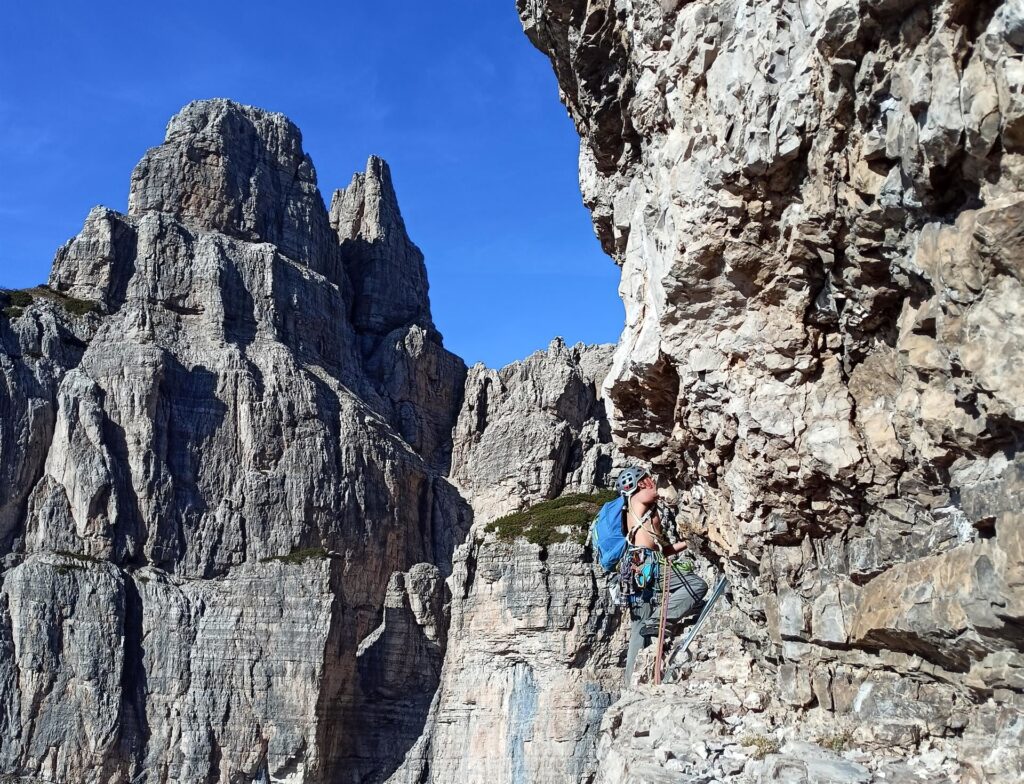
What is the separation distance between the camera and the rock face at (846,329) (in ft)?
22.1

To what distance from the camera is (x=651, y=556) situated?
1448cm

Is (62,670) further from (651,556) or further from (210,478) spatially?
(651,556)

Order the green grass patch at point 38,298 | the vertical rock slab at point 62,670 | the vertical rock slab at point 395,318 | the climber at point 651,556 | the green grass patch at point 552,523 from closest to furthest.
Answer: the climber at point 651,556 → the green grass patch at point 552,523 → the vertical rock slab at point 62,670 → the green grass patch at point 38,298 → the vertical rock slab at point 395,318

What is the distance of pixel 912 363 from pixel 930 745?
298 cm

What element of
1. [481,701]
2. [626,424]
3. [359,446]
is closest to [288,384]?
[359,446]

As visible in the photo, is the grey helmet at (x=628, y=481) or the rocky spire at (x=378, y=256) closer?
the grey helmet at (x=628, y=481)

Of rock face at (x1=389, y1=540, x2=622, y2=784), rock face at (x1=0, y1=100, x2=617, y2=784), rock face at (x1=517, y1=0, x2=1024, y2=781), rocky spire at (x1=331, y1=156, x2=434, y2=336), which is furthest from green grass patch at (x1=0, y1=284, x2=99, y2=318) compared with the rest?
rock face at (x1=517, y1=0, x2=1024, y2=781)

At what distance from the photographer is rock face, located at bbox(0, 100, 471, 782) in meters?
46.2

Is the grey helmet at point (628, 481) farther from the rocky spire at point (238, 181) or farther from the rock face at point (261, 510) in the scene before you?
the rocky spire at point (238, 181)

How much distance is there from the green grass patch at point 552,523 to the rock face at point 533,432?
6.67 meters

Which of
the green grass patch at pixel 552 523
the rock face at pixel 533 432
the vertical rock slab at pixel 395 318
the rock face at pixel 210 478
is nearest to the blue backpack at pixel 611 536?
the green grass patch at pixel 552 523

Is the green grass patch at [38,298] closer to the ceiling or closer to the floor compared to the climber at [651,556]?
closer to the ceiling

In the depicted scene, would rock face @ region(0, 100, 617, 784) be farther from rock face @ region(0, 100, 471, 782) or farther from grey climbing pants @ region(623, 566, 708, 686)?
grey climbing pants @ region(623, 566, 708, 686)

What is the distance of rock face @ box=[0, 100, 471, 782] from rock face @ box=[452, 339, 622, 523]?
6.52ft
